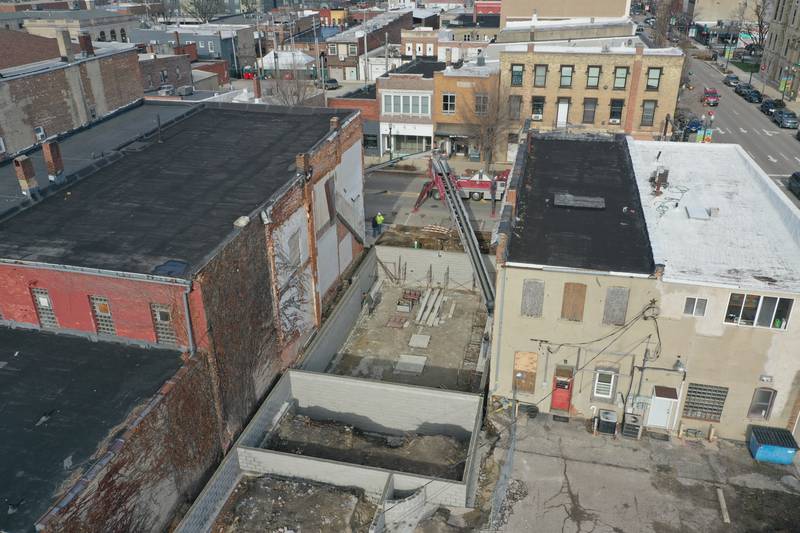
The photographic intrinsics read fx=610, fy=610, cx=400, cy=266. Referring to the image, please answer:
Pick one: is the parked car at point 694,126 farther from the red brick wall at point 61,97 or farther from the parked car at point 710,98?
the red brick wall at point 61,97

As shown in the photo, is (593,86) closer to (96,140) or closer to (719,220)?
(719,220)

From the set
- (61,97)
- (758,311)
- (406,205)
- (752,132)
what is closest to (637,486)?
(758,311)

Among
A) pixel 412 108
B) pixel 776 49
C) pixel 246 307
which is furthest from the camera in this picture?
pixel 776 49

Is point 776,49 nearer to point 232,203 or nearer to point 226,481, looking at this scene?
point 232,203

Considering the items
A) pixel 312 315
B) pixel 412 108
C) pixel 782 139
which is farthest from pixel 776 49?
pixel 312 315

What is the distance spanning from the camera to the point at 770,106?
68.8m

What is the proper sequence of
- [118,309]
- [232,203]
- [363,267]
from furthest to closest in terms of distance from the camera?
[363,267] < [232,203] < [118,309]

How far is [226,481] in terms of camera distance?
20.1 metres

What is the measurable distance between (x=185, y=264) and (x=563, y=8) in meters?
65.3

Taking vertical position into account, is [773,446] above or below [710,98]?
below

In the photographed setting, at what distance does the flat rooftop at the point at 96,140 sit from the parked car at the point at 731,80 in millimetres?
75281

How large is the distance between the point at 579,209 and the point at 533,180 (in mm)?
3817

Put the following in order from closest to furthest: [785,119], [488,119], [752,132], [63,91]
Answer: [63,91]
[488,119]
[752,132]
[785,119]

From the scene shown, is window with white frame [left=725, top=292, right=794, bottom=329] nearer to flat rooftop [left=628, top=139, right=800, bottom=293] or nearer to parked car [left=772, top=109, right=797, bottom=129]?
flat rooftop [left=628, top=139, right=800, bottom=293]
